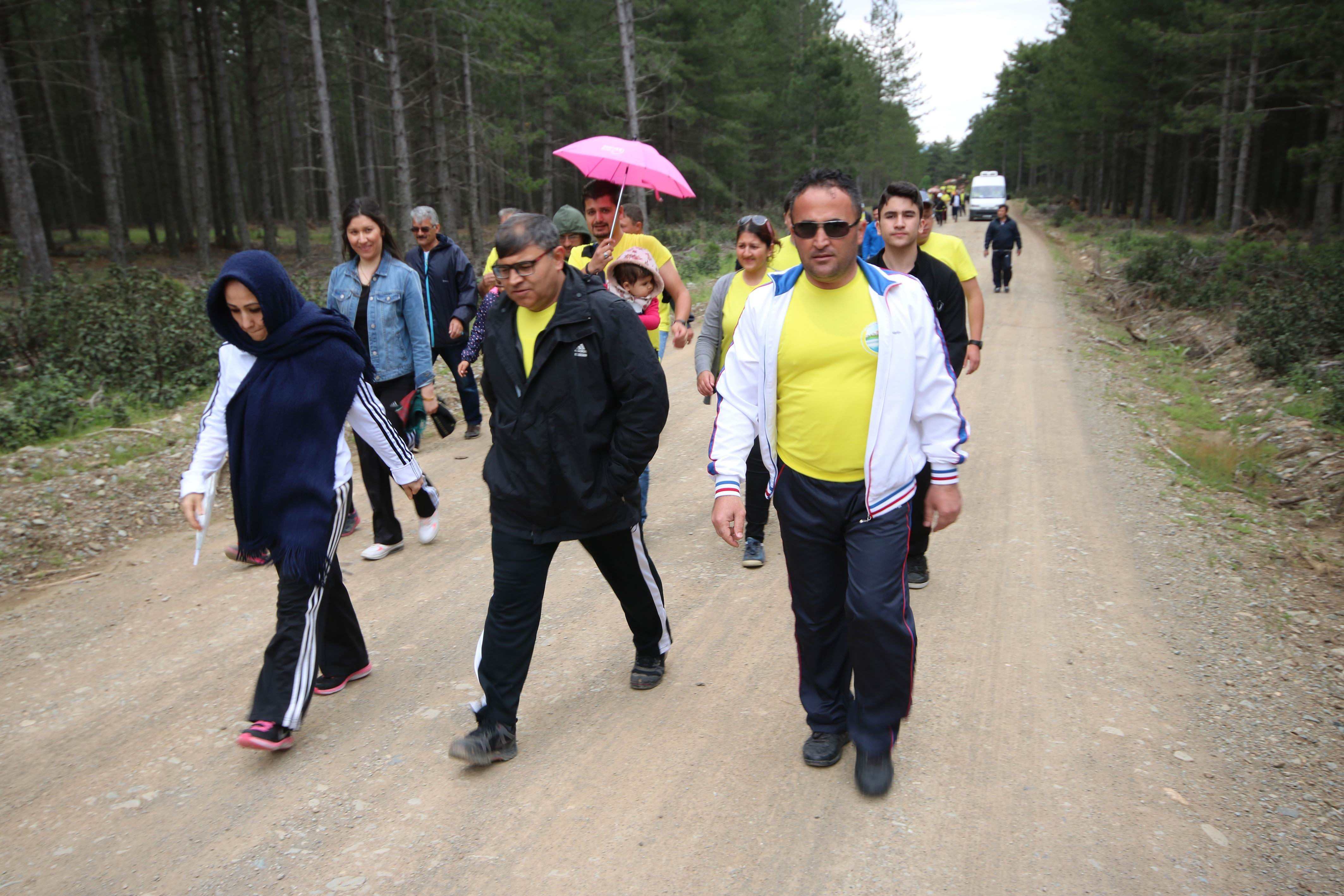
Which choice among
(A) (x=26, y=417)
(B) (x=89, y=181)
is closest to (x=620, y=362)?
(A) (x=26, y=417)

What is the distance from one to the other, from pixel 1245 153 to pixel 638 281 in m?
27.3

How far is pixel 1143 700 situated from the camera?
3854 millimetres

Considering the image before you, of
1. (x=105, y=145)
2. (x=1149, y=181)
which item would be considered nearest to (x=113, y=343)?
(x=105, y=145)

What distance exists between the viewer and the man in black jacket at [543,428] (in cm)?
330

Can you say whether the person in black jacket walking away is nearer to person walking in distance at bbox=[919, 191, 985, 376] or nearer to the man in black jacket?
person walking in distance at bbox=[919, 191, 985, 376]

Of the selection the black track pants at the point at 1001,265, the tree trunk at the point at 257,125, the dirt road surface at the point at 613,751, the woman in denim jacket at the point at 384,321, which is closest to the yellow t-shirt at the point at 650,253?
the woman in denim jacket at the point at 384,321

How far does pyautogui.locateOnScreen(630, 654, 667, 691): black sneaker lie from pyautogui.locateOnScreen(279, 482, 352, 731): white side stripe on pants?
142 centimetres

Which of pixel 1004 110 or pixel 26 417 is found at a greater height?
pixel 1004 110

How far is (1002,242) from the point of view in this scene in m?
18.4

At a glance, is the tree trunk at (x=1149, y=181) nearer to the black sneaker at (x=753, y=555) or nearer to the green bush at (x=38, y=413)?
the black sneaker at (x=753, y=555)

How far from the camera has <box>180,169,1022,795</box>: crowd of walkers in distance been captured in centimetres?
299

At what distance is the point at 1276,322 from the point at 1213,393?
61.6 inches

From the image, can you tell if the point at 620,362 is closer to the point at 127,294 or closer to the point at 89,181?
the point at 127,294

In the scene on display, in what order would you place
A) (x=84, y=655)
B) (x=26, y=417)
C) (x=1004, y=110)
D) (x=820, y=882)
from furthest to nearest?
(x=1004, y=110), (x=26, y=417), (x=84, y=655), (x=820, y=882)
